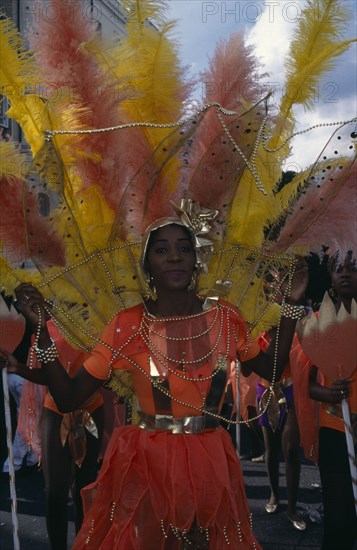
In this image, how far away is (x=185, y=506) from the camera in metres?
2.28

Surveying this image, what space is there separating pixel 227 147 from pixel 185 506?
1.42 meters

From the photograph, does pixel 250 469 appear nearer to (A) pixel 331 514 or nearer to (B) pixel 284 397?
(B) pixel 284 397

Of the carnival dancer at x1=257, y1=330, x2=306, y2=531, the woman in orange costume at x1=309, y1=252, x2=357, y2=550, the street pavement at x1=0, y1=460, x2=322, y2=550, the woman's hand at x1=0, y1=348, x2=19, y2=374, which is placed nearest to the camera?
the woman's hand at x1=0, y1=348, x2=19, y2=374

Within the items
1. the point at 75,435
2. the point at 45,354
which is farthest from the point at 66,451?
the point at 45,354

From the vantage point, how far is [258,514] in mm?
4902

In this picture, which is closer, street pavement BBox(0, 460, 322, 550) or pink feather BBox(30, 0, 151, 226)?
pink feather BBox(30, 0, 151, 226)

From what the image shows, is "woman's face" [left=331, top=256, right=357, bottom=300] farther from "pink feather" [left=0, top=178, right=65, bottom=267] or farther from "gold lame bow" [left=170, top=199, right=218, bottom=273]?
"pink feather" [left=0, top=178, right=65, bottom=267]

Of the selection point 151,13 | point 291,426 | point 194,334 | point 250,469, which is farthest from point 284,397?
point 151,13

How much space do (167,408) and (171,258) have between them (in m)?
0.60

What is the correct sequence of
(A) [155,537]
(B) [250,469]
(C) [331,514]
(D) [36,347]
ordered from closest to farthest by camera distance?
(A) [155,537] < (D) [36,347] < (C) [331,514] < (B) [250,469]

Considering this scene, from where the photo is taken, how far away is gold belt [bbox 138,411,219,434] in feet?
8.00

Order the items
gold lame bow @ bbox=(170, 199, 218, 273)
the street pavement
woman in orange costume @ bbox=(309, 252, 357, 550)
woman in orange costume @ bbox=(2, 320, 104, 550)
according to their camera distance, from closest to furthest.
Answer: gold lame bow @ bbox=(170, 199, 218, 273)
woman in orange costume @ bbox=(309, 252, 357, 550)
woman in orange costume @ bbox=(2, 320, 104, 550)
the street pavement

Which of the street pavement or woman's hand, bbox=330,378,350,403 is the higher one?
woman's hand, bbox=330,378,350,403

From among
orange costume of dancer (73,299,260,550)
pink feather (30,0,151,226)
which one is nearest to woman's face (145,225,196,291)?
orange costume of dancer (73,299,260,550)
